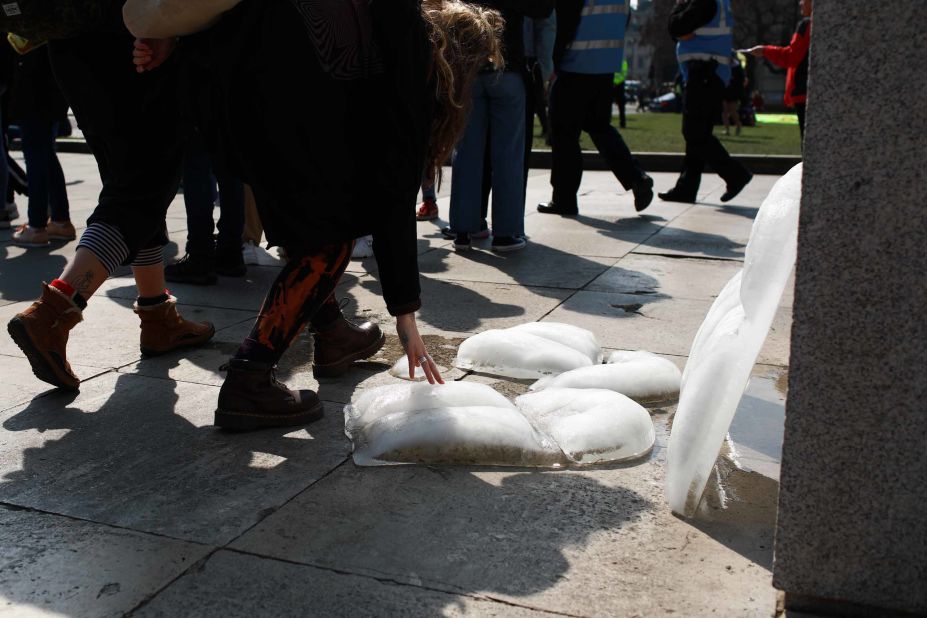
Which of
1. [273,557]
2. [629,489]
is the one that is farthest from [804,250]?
[273,557]

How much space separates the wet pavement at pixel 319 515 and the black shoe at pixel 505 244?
6.65 feet

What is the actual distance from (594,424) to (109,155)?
1818 mm

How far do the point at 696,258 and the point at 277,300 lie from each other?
3.50 meters

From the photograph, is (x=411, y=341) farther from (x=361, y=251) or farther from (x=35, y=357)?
(x=361, y=251)

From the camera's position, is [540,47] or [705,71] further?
[705,71]

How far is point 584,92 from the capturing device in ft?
23.4

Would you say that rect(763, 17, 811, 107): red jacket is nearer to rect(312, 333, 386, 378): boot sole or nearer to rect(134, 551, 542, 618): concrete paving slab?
rect(312, 333, 386, 378): boot sole

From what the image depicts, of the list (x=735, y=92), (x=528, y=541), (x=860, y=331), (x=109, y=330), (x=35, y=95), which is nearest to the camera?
(x=860, y=331)

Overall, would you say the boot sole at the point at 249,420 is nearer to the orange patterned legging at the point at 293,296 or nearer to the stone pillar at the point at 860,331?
the orange patterned legging at the point at 293,296

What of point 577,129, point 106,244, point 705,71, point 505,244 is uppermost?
point 705,71

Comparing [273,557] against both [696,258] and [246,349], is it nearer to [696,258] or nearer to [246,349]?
[246,349]

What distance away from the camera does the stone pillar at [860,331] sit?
63.5 inches

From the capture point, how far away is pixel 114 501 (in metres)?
2.41

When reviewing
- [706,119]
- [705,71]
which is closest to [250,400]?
[706,119]
